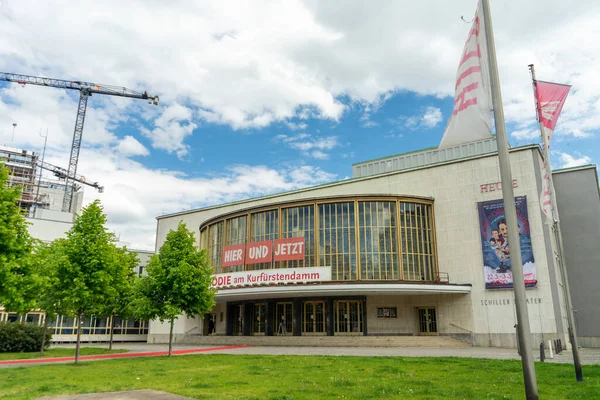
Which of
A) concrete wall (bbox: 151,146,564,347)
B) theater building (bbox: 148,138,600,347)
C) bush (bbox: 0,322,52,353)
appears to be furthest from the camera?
theater building (bbox: 148,138,600,347)

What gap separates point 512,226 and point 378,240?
28.4 m

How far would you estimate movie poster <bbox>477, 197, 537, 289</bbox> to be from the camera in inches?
1286

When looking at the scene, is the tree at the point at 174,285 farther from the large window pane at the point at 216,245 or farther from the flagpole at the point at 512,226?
the flagpole at the point at 512,226

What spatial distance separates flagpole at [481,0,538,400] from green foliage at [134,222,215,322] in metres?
20.4

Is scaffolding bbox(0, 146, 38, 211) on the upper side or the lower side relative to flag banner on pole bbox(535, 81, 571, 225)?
upper

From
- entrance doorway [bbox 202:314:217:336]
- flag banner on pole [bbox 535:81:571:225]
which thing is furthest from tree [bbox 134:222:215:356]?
entrance doorway [bbox 202:314:217:336]

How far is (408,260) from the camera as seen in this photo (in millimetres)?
36375

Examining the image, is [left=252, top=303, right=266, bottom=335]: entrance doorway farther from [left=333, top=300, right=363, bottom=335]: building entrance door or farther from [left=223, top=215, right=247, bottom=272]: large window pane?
[left=333, top=300, right=363, bottom=335]: building entrance door

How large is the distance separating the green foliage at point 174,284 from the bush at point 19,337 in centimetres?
1125

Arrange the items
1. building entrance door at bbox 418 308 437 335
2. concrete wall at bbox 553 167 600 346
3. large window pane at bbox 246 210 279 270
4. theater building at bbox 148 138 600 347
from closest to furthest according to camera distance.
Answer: theater building at bbox 148 138 600 347
building entrance door at bbox 418 308 437 335
concrete wall at bbox 553 167 600 346
large window pane at bbox 246 210 279 270

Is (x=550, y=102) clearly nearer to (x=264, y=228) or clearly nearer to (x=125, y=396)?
(x=125, y=396)

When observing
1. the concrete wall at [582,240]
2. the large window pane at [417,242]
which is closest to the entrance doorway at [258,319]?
the large window pane at [417,242]

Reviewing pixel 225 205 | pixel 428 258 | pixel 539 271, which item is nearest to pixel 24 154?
pixel 225 205

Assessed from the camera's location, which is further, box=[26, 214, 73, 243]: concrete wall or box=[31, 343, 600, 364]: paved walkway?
box=[26, 214, 73, 243]: concrete wall
